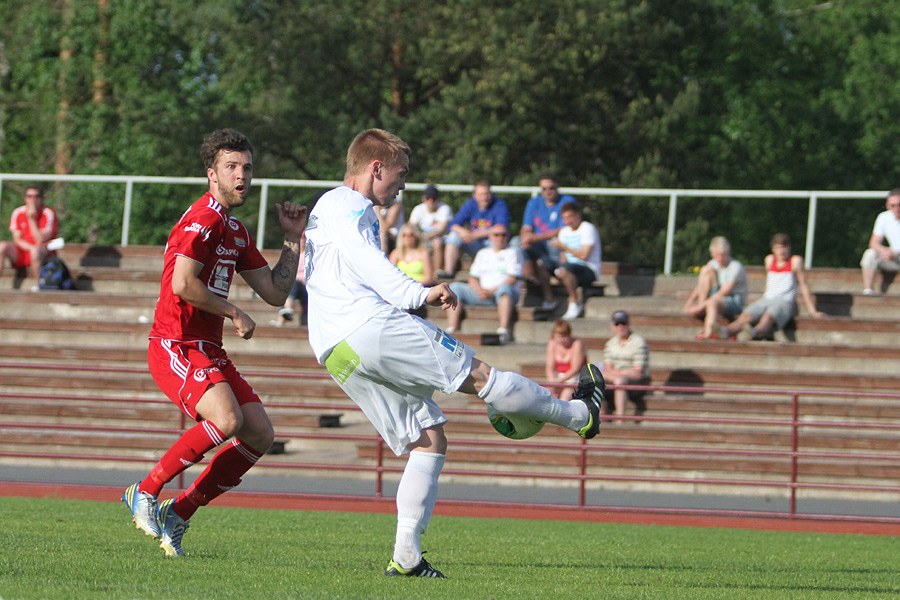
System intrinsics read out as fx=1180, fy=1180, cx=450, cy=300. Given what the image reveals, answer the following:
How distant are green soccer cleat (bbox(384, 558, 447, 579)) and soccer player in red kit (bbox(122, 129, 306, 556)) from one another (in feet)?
3.49

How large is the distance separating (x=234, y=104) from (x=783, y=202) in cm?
1714

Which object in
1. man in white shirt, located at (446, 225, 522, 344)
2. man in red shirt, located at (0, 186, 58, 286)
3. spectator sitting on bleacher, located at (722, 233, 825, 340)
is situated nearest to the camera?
spectator sitting on bleacher, located at (722, 233, 825, 340)

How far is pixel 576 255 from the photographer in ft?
52.6

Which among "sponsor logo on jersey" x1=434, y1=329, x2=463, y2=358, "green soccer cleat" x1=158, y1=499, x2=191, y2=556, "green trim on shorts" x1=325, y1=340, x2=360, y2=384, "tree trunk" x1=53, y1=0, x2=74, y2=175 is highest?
"tree trunk" x1=53, y1=0, x2=74, y2=175

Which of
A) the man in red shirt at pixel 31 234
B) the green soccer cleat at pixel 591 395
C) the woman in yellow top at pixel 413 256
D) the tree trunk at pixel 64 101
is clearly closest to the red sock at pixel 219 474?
the green soccer cleat at pixel 591 395

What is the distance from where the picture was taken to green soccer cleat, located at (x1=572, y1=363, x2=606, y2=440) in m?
5.80

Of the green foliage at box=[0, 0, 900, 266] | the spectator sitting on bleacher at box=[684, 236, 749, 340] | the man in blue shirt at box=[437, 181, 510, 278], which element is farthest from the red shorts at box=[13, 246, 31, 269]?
the spectator sitting on bleacher at box=[684, 236, 749, 340]

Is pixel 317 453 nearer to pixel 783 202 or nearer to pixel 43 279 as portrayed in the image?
pixel 43 279

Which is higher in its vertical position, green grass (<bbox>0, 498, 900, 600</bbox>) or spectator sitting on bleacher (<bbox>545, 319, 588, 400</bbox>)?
spectator sitting on bleacher (<bbox>545, 319, 588, 400</bbox>)

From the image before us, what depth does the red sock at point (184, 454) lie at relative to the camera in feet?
20.4

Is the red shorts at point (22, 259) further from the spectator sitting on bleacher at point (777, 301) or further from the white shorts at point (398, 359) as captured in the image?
the white shorts at point (398, 359)

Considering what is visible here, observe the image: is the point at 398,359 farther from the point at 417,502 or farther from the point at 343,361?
the point at 417,502

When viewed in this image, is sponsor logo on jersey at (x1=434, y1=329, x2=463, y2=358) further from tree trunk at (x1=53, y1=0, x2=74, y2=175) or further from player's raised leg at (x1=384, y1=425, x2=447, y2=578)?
tree trunk at (x1=53, y1=0, x2=74, y2=175)

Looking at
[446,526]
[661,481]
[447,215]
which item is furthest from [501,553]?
[447,215]
